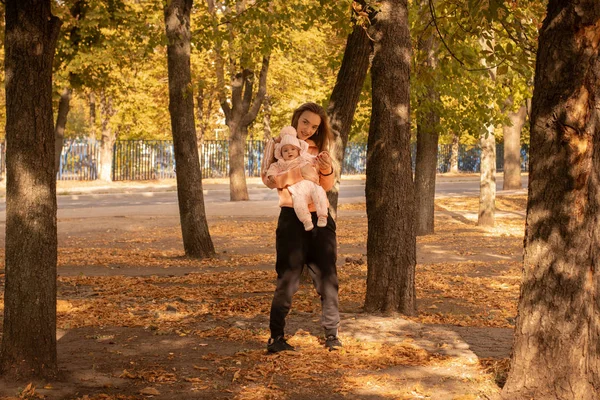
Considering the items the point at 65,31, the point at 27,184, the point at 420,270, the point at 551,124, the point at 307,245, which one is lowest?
the point at 420,270

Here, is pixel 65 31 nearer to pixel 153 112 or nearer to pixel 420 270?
pixel 420 270

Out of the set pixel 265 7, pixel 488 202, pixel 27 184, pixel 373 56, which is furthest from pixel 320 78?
pixel 27 184

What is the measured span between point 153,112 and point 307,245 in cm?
4019

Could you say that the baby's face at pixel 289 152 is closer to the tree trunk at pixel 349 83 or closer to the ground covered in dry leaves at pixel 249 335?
the ground covered in dry leaves at pixel 249 335

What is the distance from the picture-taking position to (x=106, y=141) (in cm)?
4456

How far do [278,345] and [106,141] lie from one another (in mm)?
38630

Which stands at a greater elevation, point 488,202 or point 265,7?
point 265,7

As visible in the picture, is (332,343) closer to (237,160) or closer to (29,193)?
(29,193)

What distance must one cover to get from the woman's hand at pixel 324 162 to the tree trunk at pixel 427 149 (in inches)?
416

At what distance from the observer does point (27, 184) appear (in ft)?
20.2

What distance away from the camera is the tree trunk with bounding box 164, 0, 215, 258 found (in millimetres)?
14547

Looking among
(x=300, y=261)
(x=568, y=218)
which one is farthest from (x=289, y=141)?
(x=568, y=218)

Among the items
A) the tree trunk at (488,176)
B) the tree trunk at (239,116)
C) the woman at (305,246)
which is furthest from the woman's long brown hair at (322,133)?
the tree trunk at (239,116)

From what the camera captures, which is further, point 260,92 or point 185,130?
point 260,92
